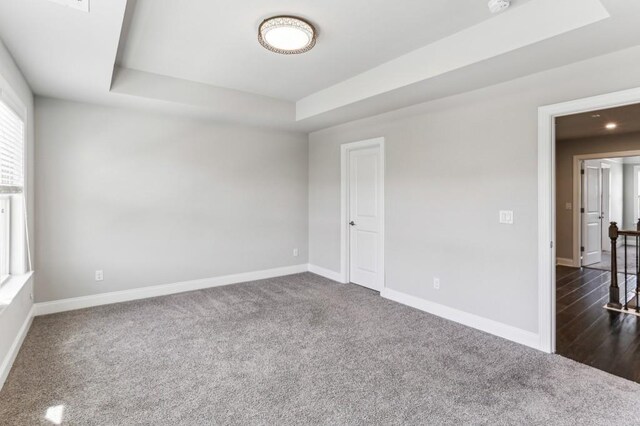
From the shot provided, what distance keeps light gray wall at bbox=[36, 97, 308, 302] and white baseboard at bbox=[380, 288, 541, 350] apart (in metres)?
2.11

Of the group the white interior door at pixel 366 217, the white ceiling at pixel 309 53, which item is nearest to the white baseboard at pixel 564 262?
the white interior door at pixel 366 217

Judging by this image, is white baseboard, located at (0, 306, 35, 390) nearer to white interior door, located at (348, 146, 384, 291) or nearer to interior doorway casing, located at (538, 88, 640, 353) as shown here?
white interior door, located at (348, 146, 384, 291)

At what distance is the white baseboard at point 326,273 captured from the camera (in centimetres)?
524

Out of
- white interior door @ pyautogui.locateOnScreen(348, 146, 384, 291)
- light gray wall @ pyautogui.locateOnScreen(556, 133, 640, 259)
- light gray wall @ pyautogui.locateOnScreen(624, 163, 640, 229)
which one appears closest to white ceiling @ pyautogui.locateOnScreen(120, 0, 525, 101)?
white interior door @ pyautogui.locateOnScreen(348, 146, 384, 291)

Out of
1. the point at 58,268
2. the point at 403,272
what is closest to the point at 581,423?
the point at 403,272

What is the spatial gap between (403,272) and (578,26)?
2872 mm

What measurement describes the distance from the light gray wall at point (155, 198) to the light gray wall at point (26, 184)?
0.22 metres

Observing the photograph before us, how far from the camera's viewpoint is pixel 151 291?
4430 millimetres

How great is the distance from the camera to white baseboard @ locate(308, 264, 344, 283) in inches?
206

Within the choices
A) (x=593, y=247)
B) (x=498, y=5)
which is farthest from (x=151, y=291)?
(x=593, y=247)

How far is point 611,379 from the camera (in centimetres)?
247

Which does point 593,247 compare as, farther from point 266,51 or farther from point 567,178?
point 266,51

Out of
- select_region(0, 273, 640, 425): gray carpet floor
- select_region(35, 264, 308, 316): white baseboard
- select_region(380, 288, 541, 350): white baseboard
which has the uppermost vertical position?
select_region(35, 264, 308, 316): white baseboard

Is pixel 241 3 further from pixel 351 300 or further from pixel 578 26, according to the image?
pixel 351 300
